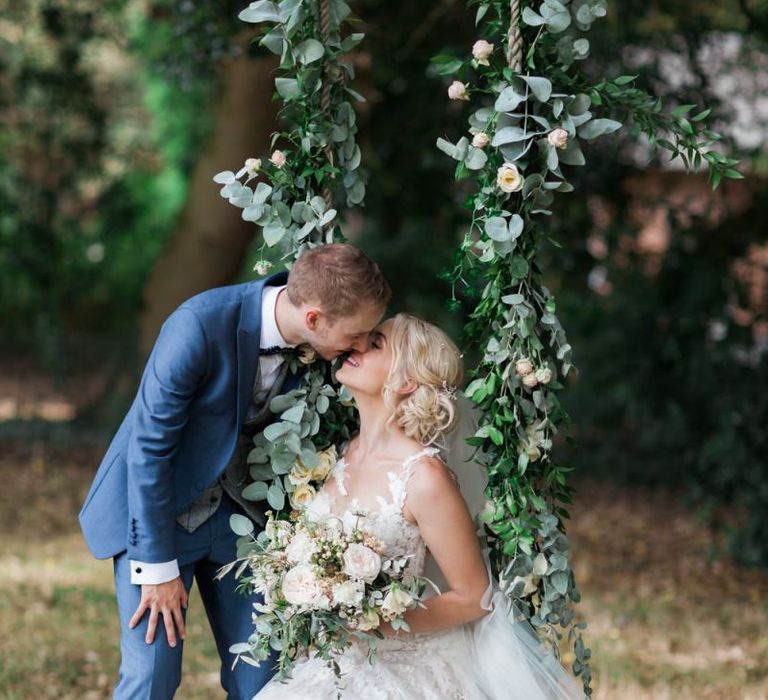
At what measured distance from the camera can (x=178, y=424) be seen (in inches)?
125

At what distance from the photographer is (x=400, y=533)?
3.20m

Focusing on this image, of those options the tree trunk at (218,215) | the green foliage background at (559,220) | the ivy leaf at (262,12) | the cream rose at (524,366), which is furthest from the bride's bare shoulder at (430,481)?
the tree trunk at (218,215)

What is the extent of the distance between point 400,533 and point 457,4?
5.67 meters

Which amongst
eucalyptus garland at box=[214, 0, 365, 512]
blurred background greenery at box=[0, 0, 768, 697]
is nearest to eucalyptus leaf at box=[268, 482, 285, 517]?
eucalyptus garland at box=[214, 0, 365, 512]

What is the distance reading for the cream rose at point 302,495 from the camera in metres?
3.38

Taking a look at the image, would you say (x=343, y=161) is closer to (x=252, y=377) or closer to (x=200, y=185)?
(x=252, y=377)

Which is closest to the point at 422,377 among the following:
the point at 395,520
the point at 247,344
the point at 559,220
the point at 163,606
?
the point at 395,520

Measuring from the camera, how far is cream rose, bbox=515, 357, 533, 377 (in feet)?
9.78

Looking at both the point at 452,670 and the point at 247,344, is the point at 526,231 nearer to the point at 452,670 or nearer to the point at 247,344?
the point at 247,344

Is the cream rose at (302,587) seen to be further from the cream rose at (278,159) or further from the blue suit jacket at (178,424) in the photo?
the cream rose at (278,159)

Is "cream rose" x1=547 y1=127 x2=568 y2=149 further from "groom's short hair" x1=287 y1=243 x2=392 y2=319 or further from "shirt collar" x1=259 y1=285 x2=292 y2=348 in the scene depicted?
"shirt collar" x1=259 y1=285 x2=292 y2=348

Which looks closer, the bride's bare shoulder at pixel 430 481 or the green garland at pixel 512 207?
the green garland at pixel 512 207

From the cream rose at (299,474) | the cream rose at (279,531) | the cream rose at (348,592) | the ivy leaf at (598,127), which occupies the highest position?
the ivy leaf at (598,127)

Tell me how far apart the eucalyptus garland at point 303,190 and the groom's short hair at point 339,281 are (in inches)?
10.2
